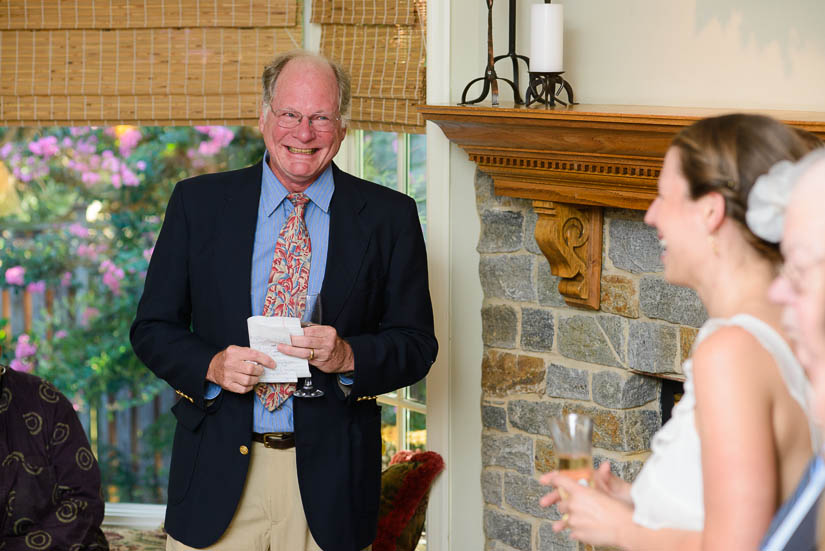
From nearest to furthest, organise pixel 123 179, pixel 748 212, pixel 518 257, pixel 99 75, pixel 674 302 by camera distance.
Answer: pixel 748 212 < pixel 674 302 < pixel 518 257 < pixel 99 75 < pixel 123 179

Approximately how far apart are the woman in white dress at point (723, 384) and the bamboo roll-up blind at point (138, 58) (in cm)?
255

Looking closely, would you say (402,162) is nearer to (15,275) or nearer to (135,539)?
(15,275)

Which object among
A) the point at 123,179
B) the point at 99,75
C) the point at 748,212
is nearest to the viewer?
the point at 748,212

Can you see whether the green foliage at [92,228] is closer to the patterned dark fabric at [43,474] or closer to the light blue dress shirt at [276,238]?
the patterned dark fabric at [43,474]

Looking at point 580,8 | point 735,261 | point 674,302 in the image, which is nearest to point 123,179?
point 580,8

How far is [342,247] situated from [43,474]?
1.07 metres

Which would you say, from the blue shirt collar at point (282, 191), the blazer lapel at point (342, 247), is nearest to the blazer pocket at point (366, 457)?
the blazer lapel at point (342, 247)

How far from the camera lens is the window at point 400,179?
3615 mm

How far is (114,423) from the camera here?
4141 mm

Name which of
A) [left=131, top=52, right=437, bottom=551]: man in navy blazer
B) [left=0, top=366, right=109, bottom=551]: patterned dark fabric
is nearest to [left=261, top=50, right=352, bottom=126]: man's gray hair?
[left=131, top=52, right=437, bottom=551]: man in navy blazer

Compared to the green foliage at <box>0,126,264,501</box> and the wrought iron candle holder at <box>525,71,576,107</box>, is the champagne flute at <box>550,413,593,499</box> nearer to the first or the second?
the wrought iron candle holder at <box>525,71,576,107</box>

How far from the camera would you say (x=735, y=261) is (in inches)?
49.1

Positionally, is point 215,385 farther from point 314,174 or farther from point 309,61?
point 309,61

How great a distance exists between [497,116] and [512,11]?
41 centimetres
